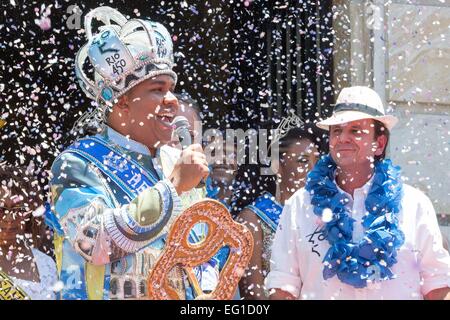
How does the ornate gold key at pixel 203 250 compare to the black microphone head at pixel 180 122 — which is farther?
the black microphone head at pixel 180 122

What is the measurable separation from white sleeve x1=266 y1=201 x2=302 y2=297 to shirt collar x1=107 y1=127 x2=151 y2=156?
665 mm

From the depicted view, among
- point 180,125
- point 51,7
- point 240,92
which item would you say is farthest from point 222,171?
point 51,7

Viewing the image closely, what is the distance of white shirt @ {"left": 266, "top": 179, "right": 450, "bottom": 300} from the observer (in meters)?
4.59

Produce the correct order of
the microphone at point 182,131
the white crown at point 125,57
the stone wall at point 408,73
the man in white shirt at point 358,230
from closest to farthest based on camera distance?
the white crown at point 125,57, the man in white shirt at point 358,230, the microphone at point 182,131, the stone wall at point 408,73

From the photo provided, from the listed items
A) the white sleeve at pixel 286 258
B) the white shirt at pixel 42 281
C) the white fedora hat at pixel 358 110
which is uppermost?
the white fedora hat at pixel 358 110

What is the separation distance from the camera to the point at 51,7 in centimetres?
803

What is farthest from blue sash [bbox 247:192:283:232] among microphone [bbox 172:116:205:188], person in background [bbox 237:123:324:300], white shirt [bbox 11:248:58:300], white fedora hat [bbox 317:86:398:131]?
white shirt [bbox 11:248:58:300]

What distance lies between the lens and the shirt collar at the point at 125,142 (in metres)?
4.48

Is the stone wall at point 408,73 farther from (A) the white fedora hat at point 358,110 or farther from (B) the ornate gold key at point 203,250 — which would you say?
(B) the ornate gold key at point 203,250

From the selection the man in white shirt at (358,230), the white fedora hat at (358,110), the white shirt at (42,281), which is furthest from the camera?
the white shirt at (42,281)

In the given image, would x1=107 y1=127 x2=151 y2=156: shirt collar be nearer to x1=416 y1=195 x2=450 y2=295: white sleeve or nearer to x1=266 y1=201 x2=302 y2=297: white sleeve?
x1=266 y1=201 x2=302 y2=297: white sleeve

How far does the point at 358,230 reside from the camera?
15.5 feet

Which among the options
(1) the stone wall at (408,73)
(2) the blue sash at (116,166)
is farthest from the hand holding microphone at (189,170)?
(1) the stone wall at (408,73)

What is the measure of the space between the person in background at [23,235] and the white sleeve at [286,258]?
1.04 metres
